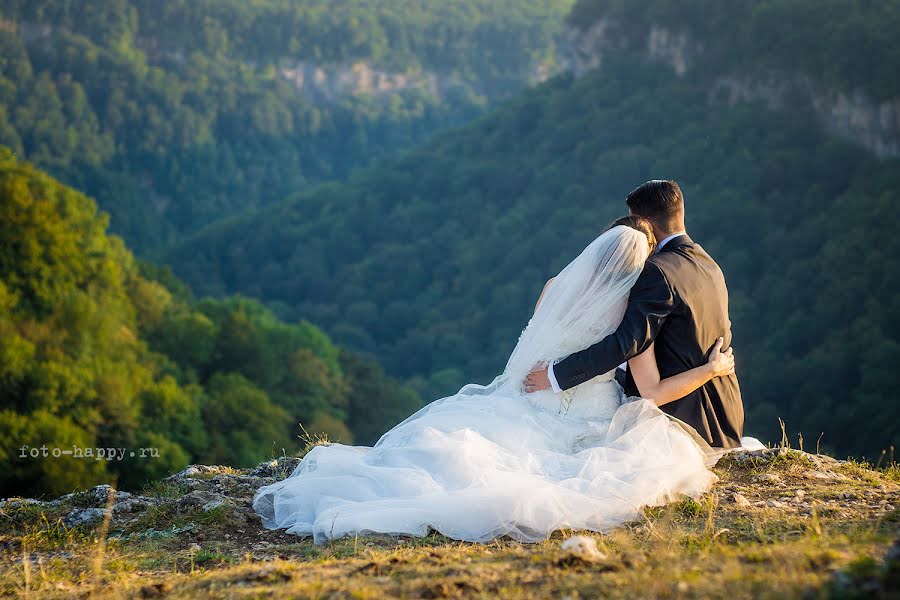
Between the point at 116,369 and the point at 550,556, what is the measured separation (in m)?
32.2

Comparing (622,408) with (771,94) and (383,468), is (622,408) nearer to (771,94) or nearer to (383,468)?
(383,468)

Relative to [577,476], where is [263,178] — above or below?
above

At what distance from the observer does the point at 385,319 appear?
8838 cm

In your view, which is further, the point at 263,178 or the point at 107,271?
the point at 263,178

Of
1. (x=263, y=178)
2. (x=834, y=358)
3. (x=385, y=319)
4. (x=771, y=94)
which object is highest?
(x=263, y=178)

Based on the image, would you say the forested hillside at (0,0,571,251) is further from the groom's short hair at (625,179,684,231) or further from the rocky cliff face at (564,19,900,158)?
the groom's short hair at (625,179,684,231)

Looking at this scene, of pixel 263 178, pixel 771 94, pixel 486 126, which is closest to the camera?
pixel 771 94

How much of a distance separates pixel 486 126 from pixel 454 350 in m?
32.9

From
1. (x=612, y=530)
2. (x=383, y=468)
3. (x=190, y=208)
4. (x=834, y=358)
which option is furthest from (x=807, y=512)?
(x=190, y=208)

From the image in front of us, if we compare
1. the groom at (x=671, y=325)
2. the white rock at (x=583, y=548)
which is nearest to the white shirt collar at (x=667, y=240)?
the groom at (x=671, y=325)

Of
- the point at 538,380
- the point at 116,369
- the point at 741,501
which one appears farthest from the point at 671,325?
the point at 116,369

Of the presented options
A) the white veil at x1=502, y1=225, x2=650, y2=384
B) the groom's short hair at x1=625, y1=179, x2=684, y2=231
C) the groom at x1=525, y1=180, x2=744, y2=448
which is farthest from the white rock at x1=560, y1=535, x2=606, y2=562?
the groom's short hair at x1=625, y1=179, x2=684, y2=231

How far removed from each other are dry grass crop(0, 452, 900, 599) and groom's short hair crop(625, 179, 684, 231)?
174 centimetres

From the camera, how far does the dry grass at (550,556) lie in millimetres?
4266
